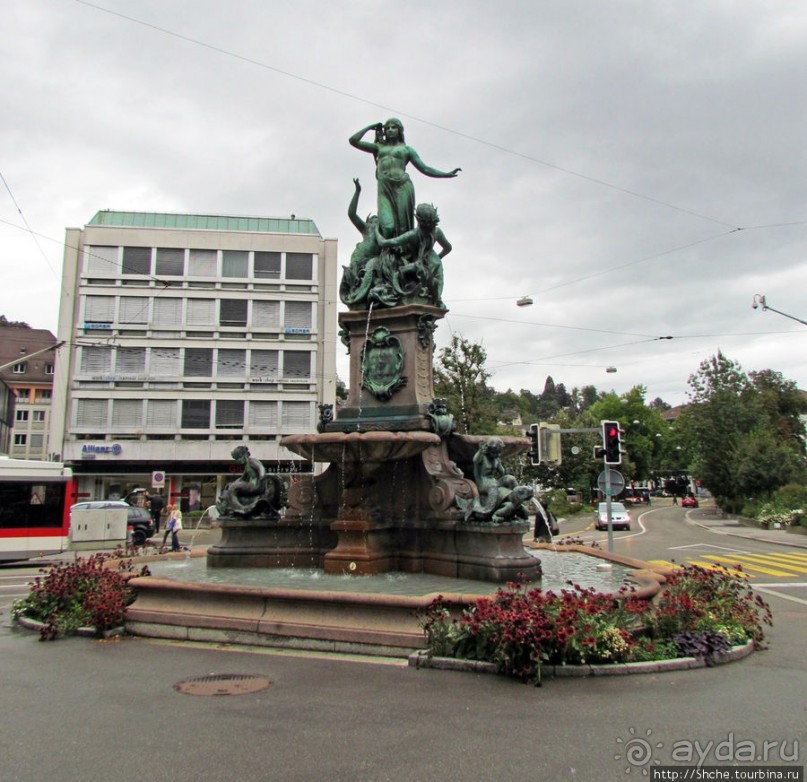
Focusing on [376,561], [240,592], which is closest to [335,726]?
[240,592]

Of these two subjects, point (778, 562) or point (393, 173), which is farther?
point (778, 562)

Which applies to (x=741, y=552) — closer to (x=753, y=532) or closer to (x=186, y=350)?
(x=753, y=532)

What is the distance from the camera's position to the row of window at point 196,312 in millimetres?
50250

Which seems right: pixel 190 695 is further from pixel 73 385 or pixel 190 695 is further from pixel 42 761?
pixel 73 385

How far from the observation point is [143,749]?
4.52 meters

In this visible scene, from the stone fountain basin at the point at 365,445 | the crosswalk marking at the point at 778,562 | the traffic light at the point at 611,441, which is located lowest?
the crosswalk marking at the point at 778,562

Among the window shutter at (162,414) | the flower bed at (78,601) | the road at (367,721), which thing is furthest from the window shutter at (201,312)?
the road at (367,721)

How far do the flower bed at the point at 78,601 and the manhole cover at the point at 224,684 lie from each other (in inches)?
97.0

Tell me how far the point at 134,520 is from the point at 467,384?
19.3 metres

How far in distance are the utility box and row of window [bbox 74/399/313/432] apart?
23458 mm

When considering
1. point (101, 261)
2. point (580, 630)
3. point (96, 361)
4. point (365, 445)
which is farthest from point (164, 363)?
point (580, 630)

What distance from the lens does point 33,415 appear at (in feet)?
231

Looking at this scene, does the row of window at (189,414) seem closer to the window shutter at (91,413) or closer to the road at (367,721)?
the window shutter at (91,413)

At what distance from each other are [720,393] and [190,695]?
56901 millimetres
